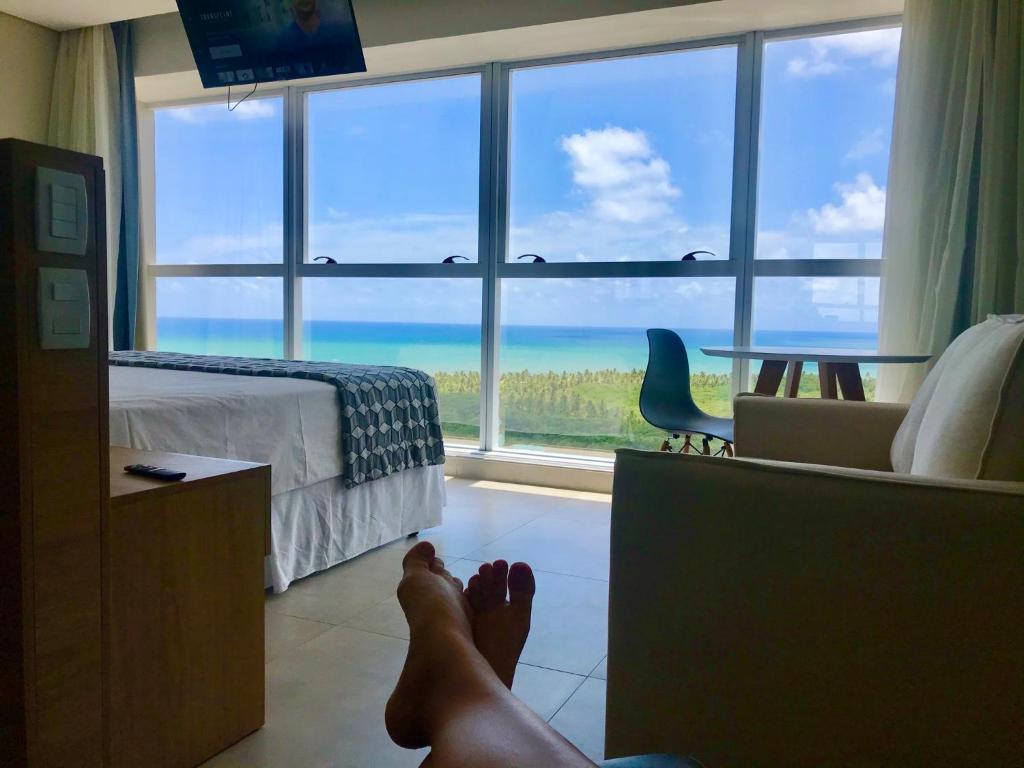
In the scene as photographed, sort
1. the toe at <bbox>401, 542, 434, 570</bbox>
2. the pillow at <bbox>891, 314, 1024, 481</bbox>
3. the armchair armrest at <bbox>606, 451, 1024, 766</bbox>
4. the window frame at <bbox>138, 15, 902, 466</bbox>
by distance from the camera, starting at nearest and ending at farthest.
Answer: the armchair armrest at <bbox>606, 451, 1024, 766</bbox>
the pillow at <bbox>891, 314, 1024, 481</bbox>
the toe at <bbox>401, 542, 434, 570</bbox>
the window frame at <bbox>138, 15, 902, 466</bbox>

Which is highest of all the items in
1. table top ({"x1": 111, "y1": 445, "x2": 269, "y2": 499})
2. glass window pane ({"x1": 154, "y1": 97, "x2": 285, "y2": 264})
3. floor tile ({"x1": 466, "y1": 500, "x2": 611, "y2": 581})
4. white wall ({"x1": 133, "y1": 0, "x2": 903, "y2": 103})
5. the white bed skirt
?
white wall ({"x1": 133, "y1": 0, "x2": 903, "y2": 103})

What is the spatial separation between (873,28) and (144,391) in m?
3.45

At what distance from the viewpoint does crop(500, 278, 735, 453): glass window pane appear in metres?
3.91

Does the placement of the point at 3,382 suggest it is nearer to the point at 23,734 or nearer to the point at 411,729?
the point at 23,734

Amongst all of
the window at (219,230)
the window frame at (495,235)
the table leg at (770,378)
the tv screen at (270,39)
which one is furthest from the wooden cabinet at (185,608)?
the window at (219,230)

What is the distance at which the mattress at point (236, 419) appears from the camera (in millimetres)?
2004

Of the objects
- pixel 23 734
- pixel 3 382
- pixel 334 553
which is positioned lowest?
pixel 334 553

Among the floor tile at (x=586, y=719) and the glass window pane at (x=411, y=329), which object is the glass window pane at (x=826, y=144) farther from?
the floor tile at (x=586, y=719)

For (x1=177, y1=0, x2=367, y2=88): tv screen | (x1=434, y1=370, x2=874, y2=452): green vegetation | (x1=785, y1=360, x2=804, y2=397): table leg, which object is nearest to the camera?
(x1=785, y1=360, x2=804, y2=397): table leg

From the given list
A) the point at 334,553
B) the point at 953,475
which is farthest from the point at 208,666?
the point at 953,475

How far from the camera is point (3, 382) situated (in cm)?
91

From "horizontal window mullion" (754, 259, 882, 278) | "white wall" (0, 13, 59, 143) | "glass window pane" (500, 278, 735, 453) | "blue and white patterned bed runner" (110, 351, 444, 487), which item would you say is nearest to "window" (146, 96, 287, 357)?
"white wall" (0, 13, 59, 143)

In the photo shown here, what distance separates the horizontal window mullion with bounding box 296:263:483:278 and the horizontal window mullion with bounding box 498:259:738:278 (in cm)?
22

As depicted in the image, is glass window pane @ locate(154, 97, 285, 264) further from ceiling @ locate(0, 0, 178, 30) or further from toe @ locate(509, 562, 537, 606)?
toe @ locate(509, 562, 537, 606)
